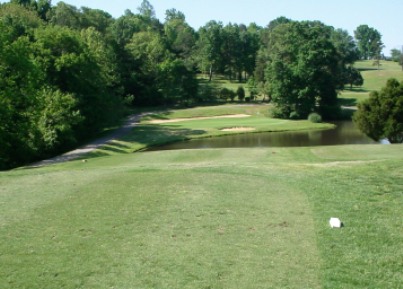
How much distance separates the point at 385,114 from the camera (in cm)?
3756

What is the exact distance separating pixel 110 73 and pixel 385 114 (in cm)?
4701

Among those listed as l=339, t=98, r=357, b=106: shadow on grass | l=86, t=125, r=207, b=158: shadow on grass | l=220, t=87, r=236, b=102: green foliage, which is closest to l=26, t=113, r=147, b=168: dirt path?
l=86, t=125, r=207, b=158: shadow on grass

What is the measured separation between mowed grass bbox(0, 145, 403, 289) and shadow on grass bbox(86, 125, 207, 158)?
24.7 m

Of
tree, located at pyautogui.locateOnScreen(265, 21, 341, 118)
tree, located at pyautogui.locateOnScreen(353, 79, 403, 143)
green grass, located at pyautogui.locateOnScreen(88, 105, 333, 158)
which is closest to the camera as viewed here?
tree, located at pyautogui.locateOnScreen(353, 79, 403, 143)

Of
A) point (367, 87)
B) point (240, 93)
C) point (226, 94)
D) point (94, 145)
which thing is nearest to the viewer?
point (94, 145)

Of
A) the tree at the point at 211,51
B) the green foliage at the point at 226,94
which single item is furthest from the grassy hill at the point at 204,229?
the tree at the point at 211,51

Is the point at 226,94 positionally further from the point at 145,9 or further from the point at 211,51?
the point at 145,9

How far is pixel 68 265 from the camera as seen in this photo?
7559 millimetres

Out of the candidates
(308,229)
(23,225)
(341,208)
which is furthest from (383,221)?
(23,225)

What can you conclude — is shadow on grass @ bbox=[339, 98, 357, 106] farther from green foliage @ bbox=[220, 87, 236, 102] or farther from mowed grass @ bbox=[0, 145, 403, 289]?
mowed grass @ bbox=[0, 145, 403, 289]

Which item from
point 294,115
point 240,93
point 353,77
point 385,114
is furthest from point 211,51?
point 385,114

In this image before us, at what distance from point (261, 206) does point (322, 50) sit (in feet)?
214

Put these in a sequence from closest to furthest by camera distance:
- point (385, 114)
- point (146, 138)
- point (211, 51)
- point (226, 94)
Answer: point (385, 114), point (146, 138), point (226, 94), point (211, 51)

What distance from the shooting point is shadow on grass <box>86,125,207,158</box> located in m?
41.8
